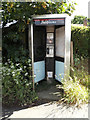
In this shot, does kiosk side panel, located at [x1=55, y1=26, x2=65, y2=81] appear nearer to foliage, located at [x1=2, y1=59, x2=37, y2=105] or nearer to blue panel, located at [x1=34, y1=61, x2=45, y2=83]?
blue panel, located at [x1=34, y1=61, x2=45, y2=83]

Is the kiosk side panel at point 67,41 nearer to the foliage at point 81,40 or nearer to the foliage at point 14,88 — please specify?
the foliage at point 14,88

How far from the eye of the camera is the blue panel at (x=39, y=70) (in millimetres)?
4309

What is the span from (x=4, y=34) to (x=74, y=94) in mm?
2668

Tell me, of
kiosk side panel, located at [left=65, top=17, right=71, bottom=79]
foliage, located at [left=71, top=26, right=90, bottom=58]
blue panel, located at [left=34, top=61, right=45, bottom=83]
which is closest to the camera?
kiosk side panel, located at [left=65, top=17, right=71, bottom=79]

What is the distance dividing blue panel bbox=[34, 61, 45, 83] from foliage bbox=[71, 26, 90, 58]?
5.39 ft

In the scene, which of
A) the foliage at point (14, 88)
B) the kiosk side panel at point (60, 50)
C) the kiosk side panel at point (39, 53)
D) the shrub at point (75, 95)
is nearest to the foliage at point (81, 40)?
the kiosk side panel at point (60, 50)

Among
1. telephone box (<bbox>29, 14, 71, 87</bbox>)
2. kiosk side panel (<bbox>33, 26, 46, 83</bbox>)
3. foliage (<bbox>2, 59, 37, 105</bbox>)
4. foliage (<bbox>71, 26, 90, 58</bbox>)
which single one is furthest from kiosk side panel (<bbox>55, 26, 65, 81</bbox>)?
foliage (<bbox>2, 59, 37, 105</bbox>)

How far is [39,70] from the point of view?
4.54 m

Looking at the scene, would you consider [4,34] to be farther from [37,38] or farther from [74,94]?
[74,94]

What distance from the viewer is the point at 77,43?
5.50 m

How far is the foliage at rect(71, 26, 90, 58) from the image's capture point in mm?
5191

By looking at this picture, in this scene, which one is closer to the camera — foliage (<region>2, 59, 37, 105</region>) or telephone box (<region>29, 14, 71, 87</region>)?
foliage (<region>2, 59, 37, 105</region>)

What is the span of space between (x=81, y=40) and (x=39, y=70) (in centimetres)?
233

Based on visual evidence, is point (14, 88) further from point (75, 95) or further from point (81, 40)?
point (81, 40)
